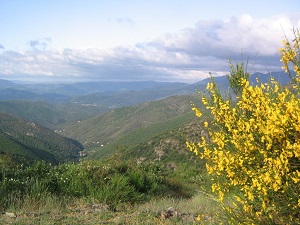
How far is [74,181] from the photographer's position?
31.3 ft

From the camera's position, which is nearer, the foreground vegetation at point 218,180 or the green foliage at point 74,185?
the foreground vegetation at point 218,180

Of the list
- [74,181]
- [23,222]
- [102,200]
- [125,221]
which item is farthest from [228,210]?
[74,181]

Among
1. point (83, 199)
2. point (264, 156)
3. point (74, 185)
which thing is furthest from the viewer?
point (74, 185)

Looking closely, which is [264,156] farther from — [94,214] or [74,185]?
[74,185]

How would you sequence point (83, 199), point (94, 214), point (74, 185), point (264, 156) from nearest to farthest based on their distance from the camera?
point (264, 156) → point (94, 214) → point (83, 199) → point (74, 185)

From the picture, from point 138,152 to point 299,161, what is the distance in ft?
318

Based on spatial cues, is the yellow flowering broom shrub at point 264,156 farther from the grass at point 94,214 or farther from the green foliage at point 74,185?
the green foliage at point 74,185

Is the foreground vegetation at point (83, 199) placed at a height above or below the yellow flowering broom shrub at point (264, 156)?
below

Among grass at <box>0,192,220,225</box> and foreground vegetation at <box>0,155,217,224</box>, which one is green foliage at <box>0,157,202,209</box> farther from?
grass at <box>0,192,220,225</box>

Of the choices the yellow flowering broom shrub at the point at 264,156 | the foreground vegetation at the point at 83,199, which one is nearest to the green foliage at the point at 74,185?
the foreground vegetation at the point at 83,199

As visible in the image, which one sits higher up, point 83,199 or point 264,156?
point 264,156

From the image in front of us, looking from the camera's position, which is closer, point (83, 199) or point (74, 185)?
point (83, 199)

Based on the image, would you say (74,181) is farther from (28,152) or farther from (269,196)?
(28,152)

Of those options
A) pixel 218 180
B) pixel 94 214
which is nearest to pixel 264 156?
pixel 218 180
